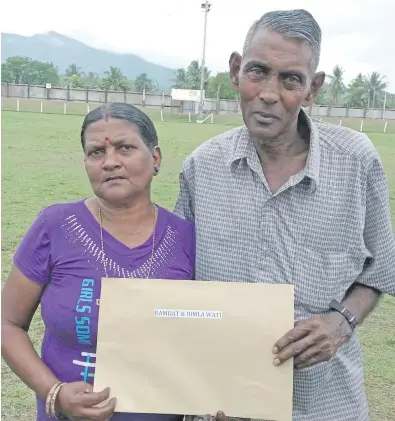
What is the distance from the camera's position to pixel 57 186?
1105cm

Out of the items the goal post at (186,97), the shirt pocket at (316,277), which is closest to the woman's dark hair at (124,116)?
the shirt pocket at (316,277)

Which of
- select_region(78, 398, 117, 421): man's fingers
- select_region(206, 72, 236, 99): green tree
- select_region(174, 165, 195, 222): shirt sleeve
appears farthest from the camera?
select_region(206, 72, 236, 99): green tree

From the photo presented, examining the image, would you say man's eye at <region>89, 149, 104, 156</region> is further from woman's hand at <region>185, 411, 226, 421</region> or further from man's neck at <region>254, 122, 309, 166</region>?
woman's hand at <region>185, 411, 226, 421</region>

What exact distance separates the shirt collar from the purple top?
44 centimetres

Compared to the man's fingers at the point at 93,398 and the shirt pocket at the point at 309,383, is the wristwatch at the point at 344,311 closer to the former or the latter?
the shirt pocket at the point at 309,383

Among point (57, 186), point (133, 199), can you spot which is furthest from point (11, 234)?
point (133, 199)

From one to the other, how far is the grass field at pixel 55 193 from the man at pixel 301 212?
7.62 feet

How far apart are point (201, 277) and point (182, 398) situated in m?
0.42

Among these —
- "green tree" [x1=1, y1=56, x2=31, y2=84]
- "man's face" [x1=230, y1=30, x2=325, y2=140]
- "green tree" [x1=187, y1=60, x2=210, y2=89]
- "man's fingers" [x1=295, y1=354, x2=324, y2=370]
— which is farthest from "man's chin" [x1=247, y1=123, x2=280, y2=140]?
"green tree" [x1=1, y1=56, x2=31, y2=84]

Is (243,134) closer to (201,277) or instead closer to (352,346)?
(201,277)

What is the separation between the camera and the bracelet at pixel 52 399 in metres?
1.77

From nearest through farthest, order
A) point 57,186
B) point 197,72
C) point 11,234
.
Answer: point 11,234 < point 57,186 < point 197,72

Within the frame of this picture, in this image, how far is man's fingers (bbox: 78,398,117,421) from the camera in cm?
→ 170

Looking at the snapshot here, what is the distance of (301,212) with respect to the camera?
196 cm
